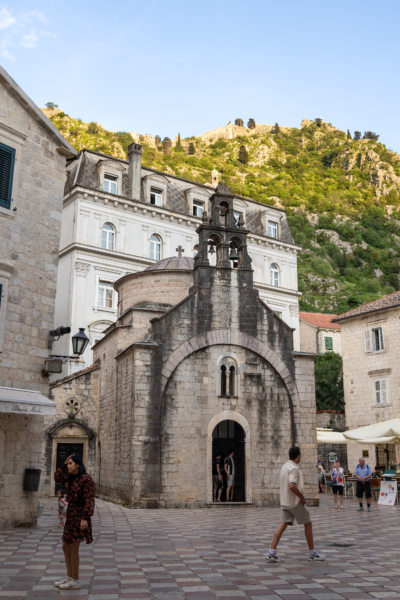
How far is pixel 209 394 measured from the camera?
19781 mm

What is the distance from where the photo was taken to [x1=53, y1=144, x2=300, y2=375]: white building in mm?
34906

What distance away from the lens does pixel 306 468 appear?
66.4 feet

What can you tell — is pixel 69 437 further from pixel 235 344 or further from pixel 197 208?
pixel 197 208

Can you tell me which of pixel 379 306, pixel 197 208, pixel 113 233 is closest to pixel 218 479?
pixel 379 306

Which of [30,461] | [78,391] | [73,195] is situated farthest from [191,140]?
[30,461]

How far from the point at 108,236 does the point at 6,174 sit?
902 inches

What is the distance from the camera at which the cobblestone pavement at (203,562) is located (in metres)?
7.05

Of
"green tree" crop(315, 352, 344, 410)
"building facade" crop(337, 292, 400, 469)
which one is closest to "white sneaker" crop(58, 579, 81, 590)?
"building facade" crop(337, 292, 400, 469)

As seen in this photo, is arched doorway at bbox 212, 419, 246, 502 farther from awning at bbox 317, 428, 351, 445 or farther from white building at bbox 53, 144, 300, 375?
white building at bbox 53, 144, 300, 375

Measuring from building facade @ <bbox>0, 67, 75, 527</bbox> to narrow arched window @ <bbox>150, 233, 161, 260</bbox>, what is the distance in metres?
23.1

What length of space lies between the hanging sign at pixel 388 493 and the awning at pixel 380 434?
200cm

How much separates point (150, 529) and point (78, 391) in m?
A: 13.1

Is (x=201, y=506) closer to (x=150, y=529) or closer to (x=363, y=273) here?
(x=150, y=529)

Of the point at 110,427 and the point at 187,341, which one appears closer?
the point at 187,341
